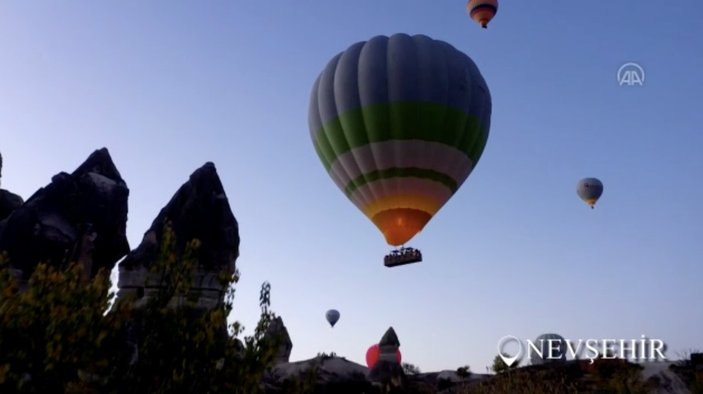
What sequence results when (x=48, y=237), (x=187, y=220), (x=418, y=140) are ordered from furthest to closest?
(x=418, y=140) < (x=187, y=220) < (x=48, y=237)

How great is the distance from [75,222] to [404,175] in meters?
13.9

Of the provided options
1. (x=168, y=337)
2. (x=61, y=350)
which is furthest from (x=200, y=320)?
(x=61, y=350)

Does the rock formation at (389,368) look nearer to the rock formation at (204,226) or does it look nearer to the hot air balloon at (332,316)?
the rock formation at (204,226)

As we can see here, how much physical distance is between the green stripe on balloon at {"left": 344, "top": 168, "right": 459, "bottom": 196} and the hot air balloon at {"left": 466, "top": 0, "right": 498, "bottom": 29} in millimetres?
14575

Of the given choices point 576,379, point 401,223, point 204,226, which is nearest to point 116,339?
point 204,226

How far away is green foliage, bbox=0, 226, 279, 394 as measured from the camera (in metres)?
6.39

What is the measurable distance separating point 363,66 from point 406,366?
45.3 meters

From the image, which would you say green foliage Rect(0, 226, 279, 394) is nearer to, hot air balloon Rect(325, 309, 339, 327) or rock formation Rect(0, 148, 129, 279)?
rock formation Rect(0, 148, 129, 279)

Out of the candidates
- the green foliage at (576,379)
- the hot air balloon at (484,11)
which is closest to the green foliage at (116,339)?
the green foliage at (576,379)

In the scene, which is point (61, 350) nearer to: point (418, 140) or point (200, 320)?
point (200, 320)

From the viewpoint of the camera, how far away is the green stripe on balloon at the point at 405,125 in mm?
28031

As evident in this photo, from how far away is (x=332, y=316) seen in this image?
57.2m

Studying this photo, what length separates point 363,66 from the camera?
95.1 ft

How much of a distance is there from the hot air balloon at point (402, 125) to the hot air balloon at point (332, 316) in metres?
28.1
